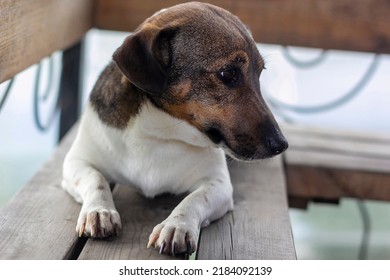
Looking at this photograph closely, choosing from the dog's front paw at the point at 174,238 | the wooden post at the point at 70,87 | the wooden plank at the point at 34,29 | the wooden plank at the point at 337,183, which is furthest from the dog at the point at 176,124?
the wooden post at the point at 70,87

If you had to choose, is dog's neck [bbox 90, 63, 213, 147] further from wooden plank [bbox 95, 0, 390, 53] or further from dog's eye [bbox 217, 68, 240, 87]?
wooden plank [bbox 95, 0, 390, 53]

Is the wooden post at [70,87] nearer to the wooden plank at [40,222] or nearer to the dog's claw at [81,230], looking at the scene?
the wooden plank at [40,222]

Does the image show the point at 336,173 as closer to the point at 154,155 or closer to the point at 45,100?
the point at 154,155

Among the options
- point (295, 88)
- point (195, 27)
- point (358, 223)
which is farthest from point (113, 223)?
point (295, 88)

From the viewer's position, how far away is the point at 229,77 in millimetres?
1955

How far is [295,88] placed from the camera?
5.51 metres

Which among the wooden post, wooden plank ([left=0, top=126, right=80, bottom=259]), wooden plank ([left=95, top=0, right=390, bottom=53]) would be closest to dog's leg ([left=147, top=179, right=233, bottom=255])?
wooden plank ([left=0, top=126, right=80, bottom=259])

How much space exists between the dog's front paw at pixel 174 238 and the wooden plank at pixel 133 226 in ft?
0.08

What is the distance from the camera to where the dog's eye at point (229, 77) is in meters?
1.95

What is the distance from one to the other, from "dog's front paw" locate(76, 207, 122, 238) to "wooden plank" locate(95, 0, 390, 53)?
1.54m

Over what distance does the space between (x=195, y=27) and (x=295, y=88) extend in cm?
360

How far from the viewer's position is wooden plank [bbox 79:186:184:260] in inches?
68.7

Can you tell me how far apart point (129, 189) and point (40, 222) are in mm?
416
